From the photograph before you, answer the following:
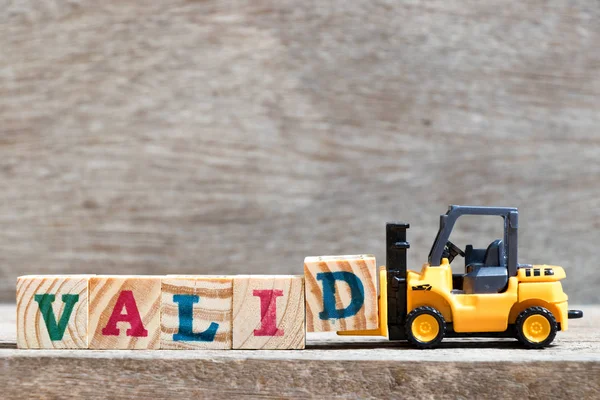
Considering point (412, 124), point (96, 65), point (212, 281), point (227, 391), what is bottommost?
point (227, 391)

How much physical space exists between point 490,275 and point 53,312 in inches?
30.4

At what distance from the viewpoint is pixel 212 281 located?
125cm

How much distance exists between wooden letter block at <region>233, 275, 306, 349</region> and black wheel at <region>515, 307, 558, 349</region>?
0.39m

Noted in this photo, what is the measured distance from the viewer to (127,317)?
124cm

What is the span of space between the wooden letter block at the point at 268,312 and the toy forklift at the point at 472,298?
A: 0.37 ft

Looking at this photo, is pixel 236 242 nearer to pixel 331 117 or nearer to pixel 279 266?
pixel 279 266

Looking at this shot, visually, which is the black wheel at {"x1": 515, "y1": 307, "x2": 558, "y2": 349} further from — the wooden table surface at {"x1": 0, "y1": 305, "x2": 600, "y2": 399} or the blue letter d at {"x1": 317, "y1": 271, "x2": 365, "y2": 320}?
the blue letter d at {"x1": 317, "y1": 271, "x2": 365, "y2": 320}

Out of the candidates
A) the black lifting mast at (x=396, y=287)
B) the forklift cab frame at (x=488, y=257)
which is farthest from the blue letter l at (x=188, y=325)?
the forklift cab frame at (x=488, y=257)

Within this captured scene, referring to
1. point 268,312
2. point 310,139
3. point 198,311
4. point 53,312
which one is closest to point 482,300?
point 268,312

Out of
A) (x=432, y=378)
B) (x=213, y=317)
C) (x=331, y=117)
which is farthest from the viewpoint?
(x=331, y=117)

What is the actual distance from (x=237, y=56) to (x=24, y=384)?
4.07 ft

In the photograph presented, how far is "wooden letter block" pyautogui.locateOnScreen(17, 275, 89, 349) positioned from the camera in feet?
4.02

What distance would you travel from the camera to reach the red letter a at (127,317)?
4.05ft

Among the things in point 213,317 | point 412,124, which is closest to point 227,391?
point 213,317
